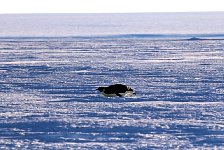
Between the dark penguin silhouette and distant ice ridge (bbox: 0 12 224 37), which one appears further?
distant ice ridge (bbox: 0 12 224 37)

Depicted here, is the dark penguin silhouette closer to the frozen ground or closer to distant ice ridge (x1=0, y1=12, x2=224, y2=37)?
the frozen ground

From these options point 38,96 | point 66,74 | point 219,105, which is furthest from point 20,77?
point 219,105

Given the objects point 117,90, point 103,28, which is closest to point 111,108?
point 117,90

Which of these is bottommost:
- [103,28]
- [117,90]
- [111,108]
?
[111,108]

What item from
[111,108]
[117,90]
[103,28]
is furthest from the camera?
[103,28]

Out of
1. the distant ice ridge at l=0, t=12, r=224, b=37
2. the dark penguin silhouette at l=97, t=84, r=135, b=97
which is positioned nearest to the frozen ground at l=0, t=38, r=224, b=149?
the dark penguin silhouette at l=97, t=84, r=135, b=97

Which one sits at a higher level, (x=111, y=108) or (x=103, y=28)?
(x=103, y=28)

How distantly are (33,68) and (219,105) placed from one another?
10.3m

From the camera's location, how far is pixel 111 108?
42.4 feet

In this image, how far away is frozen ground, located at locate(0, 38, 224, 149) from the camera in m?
9.88

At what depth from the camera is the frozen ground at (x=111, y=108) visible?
32.4 feet

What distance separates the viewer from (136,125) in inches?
436

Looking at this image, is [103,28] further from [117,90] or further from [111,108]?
[111,108]

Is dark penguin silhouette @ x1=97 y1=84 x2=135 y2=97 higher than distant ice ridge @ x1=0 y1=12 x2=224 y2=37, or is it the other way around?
distant ice ridge @ x1=0 y1=12 x2=224 y2=37
